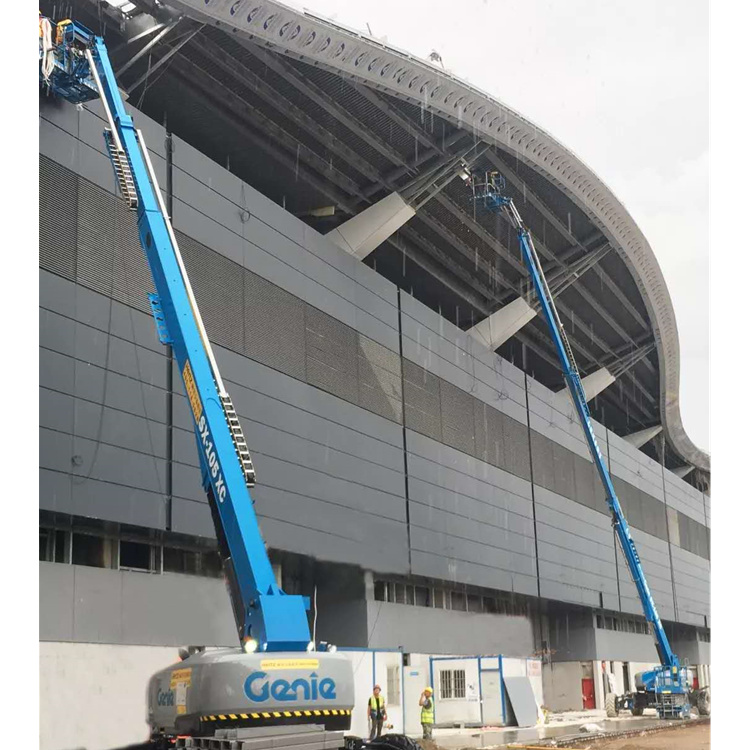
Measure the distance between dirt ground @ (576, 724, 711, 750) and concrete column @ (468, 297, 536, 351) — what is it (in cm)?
1713

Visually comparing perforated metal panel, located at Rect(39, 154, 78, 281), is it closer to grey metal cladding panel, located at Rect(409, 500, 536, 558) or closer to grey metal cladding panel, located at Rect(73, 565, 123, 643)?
grey metal cladding panel, located at Rect(73, 565, 123, 643)

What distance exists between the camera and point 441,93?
30.3 metres

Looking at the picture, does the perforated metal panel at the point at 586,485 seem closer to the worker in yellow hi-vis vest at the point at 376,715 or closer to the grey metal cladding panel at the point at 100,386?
the worker in yellow hi-vis vest at the point at 376,715

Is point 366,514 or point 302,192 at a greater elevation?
point 302,192

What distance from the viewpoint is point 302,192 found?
3250cm

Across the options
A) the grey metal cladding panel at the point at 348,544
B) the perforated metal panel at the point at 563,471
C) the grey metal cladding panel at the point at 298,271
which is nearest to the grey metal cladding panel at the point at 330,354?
the grey metal cladding panel at the point at 298,271

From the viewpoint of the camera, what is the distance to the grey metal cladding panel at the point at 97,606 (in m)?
20.6

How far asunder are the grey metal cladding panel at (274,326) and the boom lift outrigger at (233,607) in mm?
9802

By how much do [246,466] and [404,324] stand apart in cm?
2127

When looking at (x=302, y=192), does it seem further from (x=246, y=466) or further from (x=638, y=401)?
(x=638, y=401)

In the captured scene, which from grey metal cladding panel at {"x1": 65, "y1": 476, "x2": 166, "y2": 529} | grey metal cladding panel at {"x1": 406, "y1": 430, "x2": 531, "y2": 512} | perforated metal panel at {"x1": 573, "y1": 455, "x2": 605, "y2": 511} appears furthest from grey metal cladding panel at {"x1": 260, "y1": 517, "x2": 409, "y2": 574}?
perforated metal panel at {"x1": 573, "y1": 455, "x2": 605, "y2": 511}

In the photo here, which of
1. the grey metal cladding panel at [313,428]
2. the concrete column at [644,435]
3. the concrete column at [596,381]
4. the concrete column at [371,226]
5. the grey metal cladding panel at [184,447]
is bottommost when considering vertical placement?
the grey metal cladding panel at [184,447]

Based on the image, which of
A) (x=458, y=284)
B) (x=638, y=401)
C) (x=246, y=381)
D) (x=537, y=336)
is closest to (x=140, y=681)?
(x=246, y=381)

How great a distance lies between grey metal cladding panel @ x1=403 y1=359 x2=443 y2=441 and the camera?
34.1m
